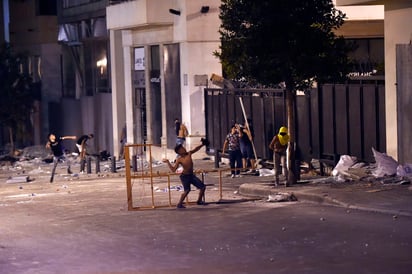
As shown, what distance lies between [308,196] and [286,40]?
11.6 ft

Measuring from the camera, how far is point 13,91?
1934 inches

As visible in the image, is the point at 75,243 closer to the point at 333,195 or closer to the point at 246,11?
the point at 333,195

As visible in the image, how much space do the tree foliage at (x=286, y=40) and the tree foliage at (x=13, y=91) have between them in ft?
97.2

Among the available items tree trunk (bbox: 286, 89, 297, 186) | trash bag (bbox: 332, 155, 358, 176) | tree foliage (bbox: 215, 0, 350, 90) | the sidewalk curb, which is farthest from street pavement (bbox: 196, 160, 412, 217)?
tree foliage (bbox: 215, 0, 350, 90)

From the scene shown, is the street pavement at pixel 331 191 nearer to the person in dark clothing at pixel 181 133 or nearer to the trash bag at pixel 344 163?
the trash bag at pixel 344 163

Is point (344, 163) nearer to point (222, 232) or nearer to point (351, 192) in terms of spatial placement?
point (351, 192)

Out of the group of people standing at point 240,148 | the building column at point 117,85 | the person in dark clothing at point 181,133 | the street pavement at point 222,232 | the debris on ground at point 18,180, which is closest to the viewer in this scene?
the street pavement at point 222,232

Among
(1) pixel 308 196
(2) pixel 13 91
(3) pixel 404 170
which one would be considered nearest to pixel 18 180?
(1) pixel 308 196

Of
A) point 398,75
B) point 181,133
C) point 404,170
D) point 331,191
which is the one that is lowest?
point 331,191

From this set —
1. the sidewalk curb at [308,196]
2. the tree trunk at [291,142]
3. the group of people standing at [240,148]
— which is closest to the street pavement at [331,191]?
the sidewalk curb at [308,196]

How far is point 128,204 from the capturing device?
19.9m

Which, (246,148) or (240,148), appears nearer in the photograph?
(240,148)

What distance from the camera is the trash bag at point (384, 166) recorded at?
2091cm

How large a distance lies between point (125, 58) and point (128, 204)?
68.7 ft
